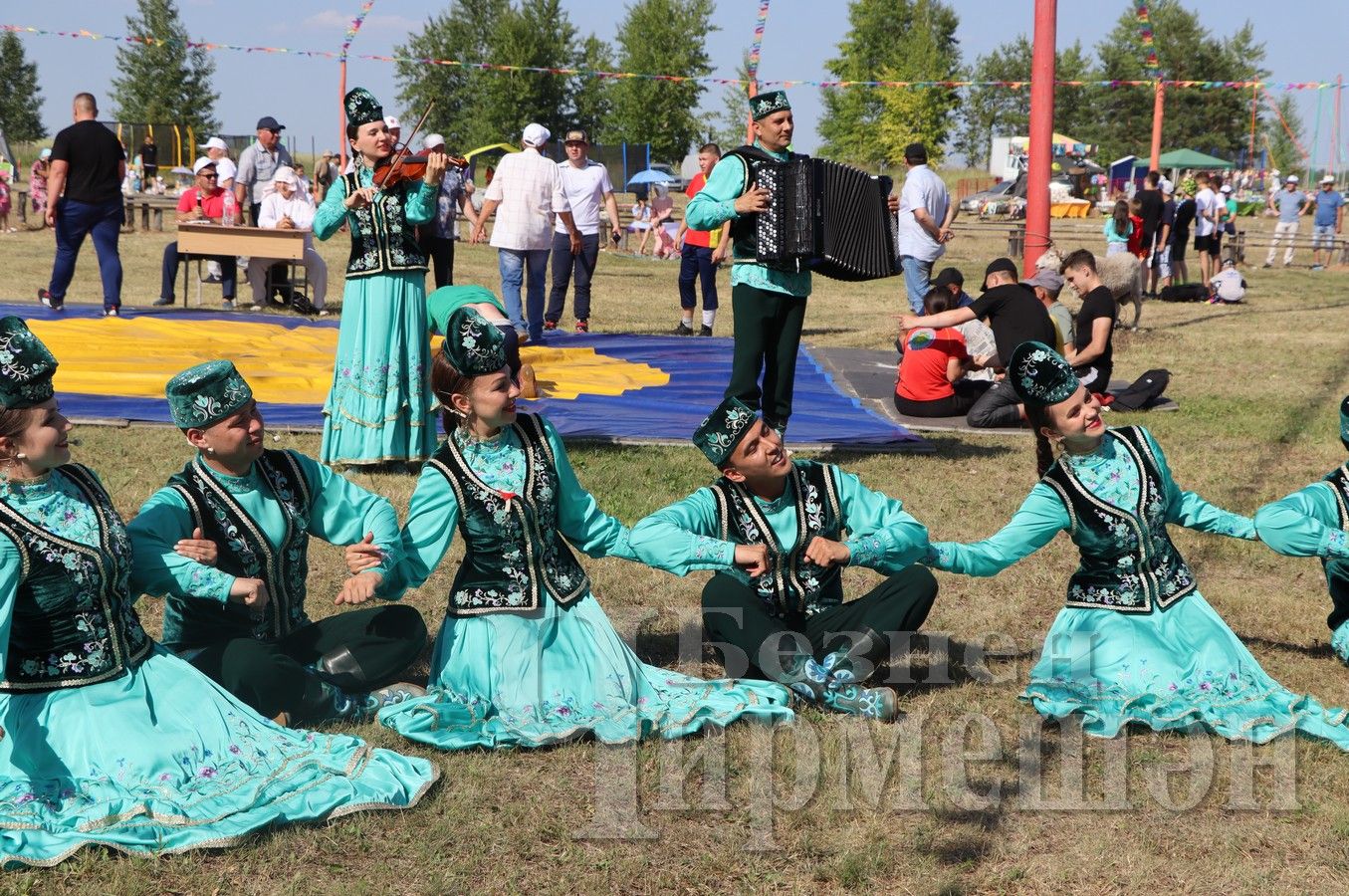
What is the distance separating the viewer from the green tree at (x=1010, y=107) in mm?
76562

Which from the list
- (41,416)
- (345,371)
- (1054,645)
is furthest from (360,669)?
(345,371)

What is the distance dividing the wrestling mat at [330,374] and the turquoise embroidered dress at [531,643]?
383cm

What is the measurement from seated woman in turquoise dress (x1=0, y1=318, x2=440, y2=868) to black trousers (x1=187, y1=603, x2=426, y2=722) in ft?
1.02

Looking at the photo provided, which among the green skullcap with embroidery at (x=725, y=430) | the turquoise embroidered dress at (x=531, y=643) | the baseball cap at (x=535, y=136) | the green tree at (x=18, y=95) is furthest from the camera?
the green tree at (x=18, y=95)

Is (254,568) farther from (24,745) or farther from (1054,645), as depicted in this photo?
(1054,645)

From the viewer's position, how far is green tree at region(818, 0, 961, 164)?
58.2 metres

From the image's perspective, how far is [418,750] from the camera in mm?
4324

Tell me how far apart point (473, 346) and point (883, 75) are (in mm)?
61930

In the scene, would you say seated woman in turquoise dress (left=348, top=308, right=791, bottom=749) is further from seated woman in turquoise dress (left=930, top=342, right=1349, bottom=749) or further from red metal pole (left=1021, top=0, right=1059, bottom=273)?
red metal pole (left=1021, top=0, right=1059, bottom=273)

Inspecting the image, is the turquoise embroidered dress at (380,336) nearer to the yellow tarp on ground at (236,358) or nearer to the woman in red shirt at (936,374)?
the yellow tarp on ground at (236,358)

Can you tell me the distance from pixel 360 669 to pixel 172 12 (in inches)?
2818

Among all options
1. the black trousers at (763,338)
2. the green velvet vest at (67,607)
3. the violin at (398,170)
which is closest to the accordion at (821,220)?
the black trousers at (763,338)

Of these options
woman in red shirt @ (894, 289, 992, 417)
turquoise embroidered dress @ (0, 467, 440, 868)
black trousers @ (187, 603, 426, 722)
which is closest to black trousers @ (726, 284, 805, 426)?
woman in red shirt @ (894, 289, 992, 417)

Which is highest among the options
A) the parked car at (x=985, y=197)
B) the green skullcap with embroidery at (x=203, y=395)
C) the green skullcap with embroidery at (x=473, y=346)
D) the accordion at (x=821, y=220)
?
the parked car at (x=985, y=197)
